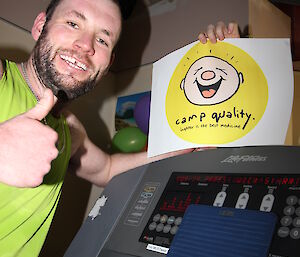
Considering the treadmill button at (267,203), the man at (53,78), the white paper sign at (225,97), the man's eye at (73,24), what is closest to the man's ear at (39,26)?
the man at (53,78)

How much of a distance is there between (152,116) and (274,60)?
0.90 feet

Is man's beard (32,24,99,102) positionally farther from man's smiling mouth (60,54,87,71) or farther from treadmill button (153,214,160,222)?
treadmill button (153,214,160,222)

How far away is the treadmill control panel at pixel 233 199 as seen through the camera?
1.38 ft

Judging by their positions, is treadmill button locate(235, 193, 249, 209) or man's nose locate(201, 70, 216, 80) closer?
treadmill button locate(235, 193, 249, 209)

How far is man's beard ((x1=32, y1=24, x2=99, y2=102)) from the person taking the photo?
0.89 m

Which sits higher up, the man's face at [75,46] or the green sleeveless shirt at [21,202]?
the man's face at [75,46]

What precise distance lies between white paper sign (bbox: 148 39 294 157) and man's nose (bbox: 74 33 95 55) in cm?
29

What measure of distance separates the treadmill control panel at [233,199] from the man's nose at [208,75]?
0.21 meters

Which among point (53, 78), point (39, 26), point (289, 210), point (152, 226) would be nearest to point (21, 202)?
point (53, 78)

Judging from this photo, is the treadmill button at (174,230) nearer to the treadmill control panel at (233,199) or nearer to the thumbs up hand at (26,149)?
the treadmill control panel at (233,199)

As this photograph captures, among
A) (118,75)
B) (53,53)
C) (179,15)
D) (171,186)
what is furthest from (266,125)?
(118,75)

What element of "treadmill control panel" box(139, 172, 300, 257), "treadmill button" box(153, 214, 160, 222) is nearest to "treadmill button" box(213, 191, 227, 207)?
"treadmill control panel" box(139, 172, 300, 257)

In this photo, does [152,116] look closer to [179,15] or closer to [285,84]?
[285,84]

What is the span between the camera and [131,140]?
137cm
